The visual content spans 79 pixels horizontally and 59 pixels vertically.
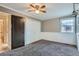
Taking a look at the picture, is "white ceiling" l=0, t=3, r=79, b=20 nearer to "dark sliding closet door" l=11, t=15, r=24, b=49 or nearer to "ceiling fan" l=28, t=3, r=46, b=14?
"ceiling fan" l=28, t=3, r=46, b=14

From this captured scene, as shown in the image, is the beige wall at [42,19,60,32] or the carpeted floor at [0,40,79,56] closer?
the carpeted floor at [0,40,79,56]

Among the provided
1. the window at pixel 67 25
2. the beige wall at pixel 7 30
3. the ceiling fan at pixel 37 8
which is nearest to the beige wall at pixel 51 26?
the window at pixel 67 25

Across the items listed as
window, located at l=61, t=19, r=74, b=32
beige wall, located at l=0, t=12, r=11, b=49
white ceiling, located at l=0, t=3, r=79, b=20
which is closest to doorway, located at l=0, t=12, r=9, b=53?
beige wall, located at l=0, t=12, r=11, b=49

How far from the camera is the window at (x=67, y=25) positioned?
66.9 inches

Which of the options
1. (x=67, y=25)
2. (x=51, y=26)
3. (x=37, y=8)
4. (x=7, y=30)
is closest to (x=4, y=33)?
(x=7, y=30)

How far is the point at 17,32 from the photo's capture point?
1821 millimetres

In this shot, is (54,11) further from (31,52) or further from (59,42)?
(31,52)

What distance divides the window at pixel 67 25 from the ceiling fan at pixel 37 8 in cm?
37

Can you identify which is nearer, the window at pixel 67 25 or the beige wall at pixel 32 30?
the window at pixel 67 25

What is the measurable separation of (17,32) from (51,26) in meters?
0.57

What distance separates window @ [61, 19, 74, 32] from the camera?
1699 mm

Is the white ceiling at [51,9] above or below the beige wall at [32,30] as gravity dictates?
above

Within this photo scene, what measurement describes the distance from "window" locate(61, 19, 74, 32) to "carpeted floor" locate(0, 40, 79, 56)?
25cm

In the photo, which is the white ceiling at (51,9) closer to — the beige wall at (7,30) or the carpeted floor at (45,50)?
the beige wall at (7,30)
